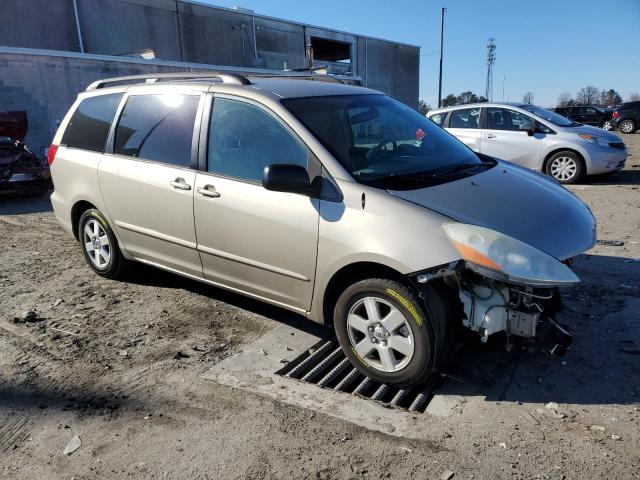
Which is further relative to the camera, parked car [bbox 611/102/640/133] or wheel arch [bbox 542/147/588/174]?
parked car [bbox 611/102/640/133]

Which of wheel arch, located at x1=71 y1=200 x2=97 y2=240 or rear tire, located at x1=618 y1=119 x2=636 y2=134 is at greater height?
wheel arch, located at x1=71 y1=200 x2=97 y2=240

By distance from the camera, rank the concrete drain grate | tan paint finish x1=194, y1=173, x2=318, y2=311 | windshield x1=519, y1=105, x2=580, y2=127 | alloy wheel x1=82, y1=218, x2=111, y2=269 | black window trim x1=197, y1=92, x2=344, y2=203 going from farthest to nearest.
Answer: windshield x1=519, y1=105, x2=580, y2=127 → alloy wheel x1=82, y1=218, x2=111, y2=269 → tan paint finish x1=194, y1=173, x2=318, y2=311 → black window trim x1=197, y1=92, x2=344, y2=203 → the concrete drain grate

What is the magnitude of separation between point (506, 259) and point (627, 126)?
93.4ft

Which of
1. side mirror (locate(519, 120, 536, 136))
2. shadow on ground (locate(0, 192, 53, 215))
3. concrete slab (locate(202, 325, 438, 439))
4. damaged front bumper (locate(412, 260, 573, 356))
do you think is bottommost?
concrete slab (locate(202, 325, 438, 439))

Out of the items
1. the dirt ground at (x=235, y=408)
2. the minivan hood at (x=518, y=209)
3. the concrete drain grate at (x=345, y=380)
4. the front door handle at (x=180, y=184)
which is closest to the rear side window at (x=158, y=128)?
the front door handle at (x=180, y=184)

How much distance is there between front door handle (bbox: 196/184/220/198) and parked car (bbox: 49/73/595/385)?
0.04 feet

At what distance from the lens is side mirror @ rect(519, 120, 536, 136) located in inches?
404

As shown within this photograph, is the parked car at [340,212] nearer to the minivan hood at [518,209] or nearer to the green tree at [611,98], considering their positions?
the minivan hood at [518,209]

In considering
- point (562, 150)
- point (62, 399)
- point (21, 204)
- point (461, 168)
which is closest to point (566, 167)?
point (562, 150)

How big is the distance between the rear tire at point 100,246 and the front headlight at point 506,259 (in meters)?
3.37

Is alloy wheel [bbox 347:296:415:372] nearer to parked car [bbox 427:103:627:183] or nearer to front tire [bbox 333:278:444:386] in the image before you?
front tire [bbox 333:278:444:386]

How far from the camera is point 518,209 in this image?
321cm

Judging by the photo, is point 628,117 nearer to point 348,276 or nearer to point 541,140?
point 541,140

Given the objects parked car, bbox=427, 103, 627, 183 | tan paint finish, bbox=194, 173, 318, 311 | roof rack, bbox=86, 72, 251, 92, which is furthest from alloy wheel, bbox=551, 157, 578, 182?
tan paint finish, bbox=194, 173, 318, 311
